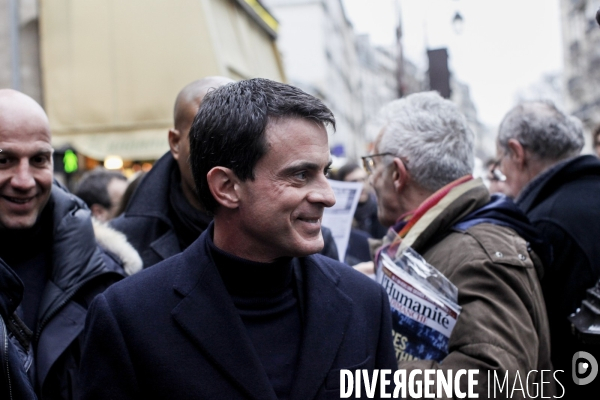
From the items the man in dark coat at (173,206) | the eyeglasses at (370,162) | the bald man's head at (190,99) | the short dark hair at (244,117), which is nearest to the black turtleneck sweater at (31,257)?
the man in dark coat at (173,206)

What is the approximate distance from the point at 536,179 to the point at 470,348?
1.78 metres

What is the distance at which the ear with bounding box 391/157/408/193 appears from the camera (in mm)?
3432

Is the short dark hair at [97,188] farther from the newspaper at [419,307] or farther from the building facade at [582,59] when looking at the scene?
the building facade at [582,59]

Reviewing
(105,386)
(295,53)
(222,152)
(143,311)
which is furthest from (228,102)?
(295,53)

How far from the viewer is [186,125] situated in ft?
11.1

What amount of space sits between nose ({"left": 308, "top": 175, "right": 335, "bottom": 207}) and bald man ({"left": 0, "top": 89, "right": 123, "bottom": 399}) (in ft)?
3.91

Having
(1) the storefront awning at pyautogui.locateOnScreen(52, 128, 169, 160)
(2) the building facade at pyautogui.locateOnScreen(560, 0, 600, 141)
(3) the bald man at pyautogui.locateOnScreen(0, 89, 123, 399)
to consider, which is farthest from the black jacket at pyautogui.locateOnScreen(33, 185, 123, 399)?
(2) the building facade at pyautogui.locateOnScreen(560, 0, 600, 141)

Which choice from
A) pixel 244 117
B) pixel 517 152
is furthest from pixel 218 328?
pixel 517 152

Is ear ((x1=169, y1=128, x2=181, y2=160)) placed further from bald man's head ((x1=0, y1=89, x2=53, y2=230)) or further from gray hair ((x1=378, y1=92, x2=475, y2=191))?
gray hair ((x1=378, y1=92, x2=475, y2=191))

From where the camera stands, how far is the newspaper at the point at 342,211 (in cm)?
446

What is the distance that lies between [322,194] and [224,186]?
32 centimetres

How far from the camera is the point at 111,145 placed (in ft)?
35.3

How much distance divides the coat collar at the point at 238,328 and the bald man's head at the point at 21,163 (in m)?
0.90

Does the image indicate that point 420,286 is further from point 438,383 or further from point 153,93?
point 153,93
